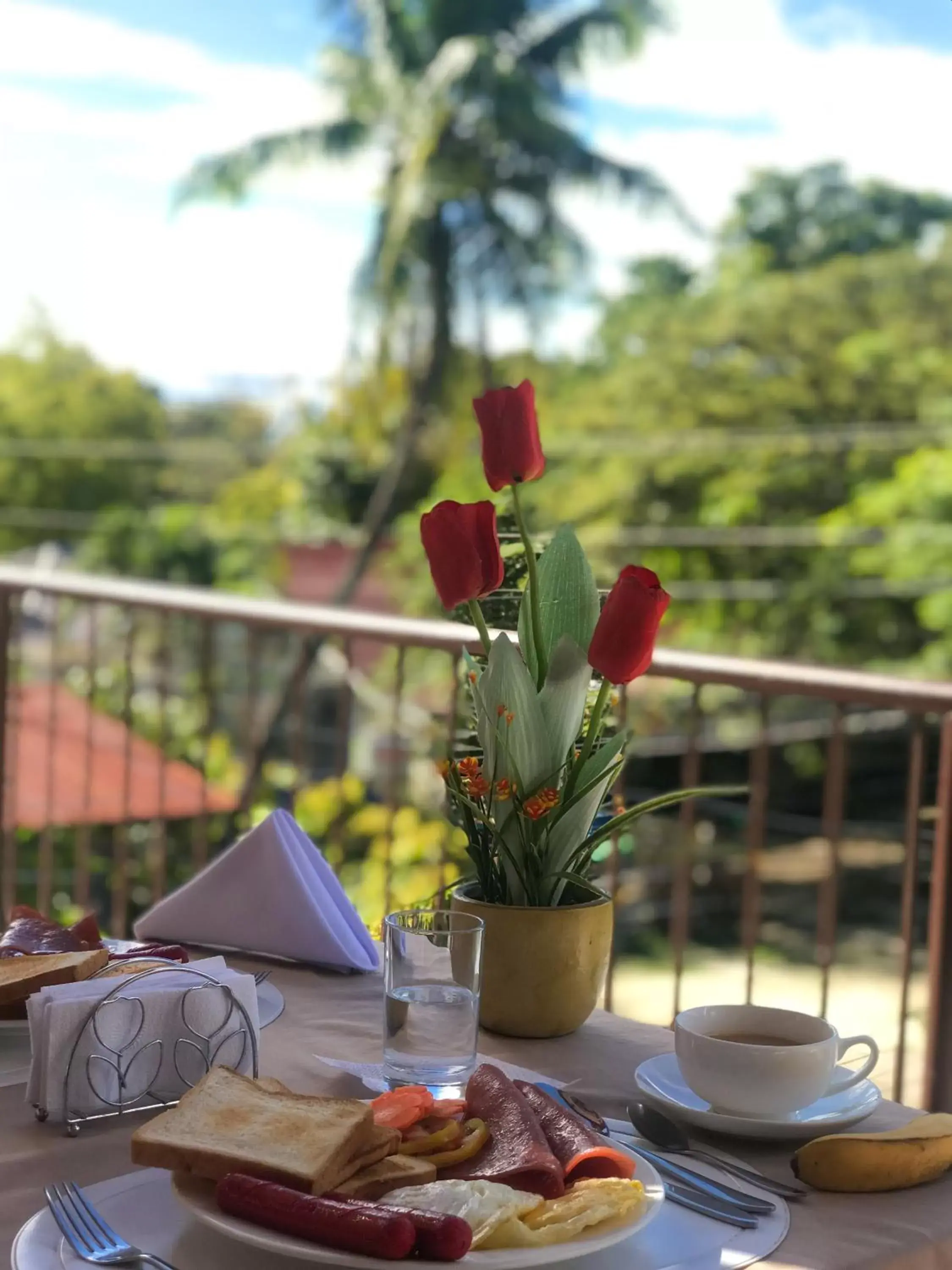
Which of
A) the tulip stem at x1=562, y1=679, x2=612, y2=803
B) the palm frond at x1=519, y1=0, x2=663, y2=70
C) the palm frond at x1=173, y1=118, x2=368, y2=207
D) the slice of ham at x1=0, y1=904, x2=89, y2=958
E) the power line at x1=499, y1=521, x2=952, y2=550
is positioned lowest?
the slice of ham at x1=0, y1=904, x2=89, y2=958

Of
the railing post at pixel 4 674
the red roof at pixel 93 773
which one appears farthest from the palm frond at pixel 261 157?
the railing post at pixel 4 674

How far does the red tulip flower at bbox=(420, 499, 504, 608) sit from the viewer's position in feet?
3.09

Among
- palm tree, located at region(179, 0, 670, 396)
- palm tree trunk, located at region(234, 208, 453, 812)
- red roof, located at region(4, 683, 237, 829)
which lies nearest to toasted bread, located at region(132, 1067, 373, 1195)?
red roof, located at region(4, 683, 237, 829)

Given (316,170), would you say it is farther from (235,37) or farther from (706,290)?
(235,37)

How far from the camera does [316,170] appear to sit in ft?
73.0

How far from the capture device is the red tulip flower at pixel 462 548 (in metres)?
0.94

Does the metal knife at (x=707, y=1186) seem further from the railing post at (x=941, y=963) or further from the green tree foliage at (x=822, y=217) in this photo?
the green tree foliage at (x=822, y=217)

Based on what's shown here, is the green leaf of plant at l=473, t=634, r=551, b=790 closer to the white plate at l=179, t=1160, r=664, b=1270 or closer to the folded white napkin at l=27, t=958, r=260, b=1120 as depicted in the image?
the folded white napkin at l=27, t=958, r=260, b=1120

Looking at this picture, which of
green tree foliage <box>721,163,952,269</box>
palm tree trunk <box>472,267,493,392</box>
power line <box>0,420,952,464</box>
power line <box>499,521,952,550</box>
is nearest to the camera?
power line <box>499,521,952,550</box>

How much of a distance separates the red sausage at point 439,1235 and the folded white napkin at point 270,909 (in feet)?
1.75

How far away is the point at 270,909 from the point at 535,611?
37 cm

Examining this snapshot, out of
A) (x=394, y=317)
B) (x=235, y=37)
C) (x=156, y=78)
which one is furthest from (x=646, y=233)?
(x=156, y=78)

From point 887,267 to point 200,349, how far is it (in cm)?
1471

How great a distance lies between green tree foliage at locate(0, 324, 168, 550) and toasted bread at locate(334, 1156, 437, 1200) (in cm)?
3044
